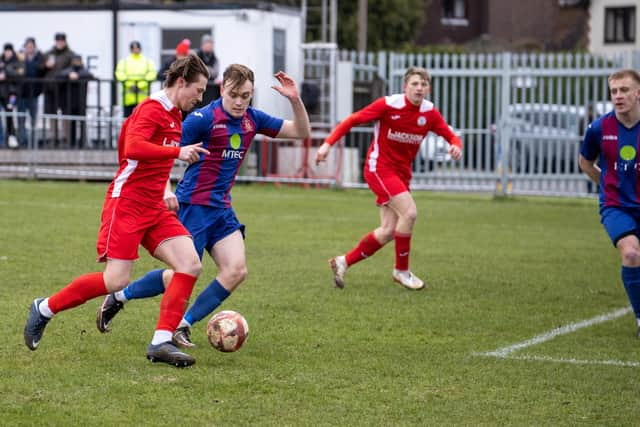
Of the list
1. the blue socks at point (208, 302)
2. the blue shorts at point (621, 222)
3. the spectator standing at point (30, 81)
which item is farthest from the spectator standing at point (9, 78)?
the blue shorts at point (621, 222)

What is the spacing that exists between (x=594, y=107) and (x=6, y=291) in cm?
1490

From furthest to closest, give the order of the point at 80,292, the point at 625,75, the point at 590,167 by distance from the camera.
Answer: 1. the point at 590,167
2. the point at 625,75
3. the point at 80,292

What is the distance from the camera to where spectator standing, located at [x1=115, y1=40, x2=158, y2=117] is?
867 inches

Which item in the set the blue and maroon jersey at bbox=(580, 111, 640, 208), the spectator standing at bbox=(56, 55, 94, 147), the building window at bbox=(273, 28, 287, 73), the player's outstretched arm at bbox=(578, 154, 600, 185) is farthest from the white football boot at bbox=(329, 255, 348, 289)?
the building window at bbox=(273, 28, 287, 73)

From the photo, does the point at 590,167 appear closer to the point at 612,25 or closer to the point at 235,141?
the point at 235,141

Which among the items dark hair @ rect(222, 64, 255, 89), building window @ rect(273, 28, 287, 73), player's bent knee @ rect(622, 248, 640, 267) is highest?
building window @ rect(273, 28, 287, 73)

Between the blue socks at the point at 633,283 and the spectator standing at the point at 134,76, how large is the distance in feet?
47.5

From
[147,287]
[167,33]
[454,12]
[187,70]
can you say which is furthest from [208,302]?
[454,12]

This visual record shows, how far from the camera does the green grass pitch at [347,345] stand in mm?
6246

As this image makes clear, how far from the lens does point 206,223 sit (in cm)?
784

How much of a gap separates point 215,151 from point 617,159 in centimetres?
290

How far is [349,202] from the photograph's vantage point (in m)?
20.1

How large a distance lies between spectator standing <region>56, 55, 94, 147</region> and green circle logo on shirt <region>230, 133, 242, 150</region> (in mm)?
14636

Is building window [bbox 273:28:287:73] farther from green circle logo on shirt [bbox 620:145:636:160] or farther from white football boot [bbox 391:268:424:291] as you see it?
green circle logo on shirt [bbox 620:145:636:160]
